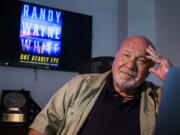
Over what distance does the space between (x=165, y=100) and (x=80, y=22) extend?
2.97m

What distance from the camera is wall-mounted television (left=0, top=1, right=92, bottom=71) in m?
2.99

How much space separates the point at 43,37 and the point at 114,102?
1989mm

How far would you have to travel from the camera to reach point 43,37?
10.3ft

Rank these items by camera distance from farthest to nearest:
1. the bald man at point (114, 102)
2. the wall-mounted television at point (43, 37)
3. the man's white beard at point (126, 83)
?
the wall-mounted television at point (43, 37)
the man's white beard at point (126, 83)
the bald man at point (114, 102)

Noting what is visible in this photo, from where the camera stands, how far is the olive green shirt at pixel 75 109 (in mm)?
1285

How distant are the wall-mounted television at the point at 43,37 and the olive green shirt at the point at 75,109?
175 centimetres

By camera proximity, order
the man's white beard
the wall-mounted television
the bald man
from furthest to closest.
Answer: the wall-mounted television
the man's white beard
the bald man

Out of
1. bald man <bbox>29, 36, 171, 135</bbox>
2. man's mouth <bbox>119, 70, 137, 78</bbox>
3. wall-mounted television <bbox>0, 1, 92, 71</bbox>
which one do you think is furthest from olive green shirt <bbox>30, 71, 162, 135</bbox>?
wall-mounted television <bbox>0, 1, 92, 71</bbox>

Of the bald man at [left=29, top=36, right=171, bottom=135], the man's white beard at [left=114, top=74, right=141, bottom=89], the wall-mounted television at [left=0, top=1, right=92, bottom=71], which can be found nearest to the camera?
the bald man at [left=29, top=36, right=171, bottom=135]

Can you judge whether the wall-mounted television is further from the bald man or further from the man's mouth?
the man's mouth

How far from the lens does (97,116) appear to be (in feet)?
4.35

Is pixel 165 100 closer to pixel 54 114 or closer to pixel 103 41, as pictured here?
pixel 54 114

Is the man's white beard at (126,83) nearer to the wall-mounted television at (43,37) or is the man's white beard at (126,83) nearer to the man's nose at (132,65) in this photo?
the man's nose at (132,65)

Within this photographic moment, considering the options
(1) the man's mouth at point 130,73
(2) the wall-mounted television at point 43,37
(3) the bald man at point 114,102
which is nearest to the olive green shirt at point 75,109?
(3) the bald man at point 114,102
